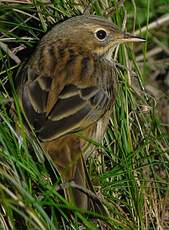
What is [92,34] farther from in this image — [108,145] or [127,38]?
[108,145]

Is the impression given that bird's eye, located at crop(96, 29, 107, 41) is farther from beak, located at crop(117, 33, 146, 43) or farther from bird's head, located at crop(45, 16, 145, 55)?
beak, located at crop(117, 33, 146, 43)

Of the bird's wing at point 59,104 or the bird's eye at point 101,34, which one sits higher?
the bird's eye at point 101,34

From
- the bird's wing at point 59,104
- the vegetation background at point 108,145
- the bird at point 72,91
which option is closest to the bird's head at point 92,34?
the bird at point 72,91

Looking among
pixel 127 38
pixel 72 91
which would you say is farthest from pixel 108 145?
pixel 127 38

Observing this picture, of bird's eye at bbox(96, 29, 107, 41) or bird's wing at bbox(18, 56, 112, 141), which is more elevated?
bird's eye at bbox(96, 29, 107, 41)

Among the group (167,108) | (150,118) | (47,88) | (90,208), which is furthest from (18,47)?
(167,108)

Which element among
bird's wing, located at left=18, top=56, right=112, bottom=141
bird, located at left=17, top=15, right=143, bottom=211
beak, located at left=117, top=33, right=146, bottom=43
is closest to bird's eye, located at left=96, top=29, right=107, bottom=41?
bird, located at left=17, top=15, right=143, bottom=211

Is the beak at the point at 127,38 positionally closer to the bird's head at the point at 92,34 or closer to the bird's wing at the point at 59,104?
the bird's head at the point at 92,34

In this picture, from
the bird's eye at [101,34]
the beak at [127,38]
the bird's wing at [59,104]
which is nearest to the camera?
the bird's wing at [59,104]
